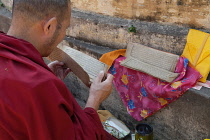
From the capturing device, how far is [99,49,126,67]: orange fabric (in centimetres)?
296

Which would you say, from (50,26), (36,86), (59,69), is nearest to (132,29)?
(59,69)

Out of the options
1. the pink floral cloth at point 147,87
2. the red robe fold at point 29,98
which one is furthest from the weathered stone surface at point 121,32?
the red robe fold at point 29,98

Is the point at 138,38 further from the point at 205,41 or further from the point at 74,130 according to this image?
the point at 74,130

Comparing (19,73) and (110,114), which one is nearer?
(19,73)

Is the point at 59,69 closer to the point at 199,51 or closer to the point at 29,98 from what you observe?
the point at 29,98

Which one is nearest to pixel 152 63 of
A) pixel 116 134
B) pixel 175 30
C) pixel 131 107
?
pixel 175 30

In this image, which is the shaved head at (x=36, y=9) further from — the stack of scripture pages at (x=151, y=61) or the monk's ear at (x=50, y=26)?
the stack of scripture pages at (x=151, y=61)

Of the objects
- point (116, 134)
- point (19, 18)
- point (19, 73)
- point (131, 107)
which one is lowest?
point (116, 134)

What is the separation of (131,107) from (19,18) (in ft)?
6.11

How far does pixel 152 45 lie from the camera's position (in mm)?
2854

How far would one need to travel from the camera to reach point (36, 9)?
1.49m

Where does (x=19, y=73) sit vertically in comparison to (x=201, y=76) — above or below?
above

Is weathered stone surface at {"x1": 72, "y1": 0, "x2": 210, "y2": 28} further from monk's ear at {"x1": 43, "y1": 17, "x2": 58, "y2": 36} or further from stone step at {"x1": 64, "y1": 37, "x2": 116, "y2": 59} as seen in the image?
monk's ear at {"x1": 43, "y1": 17, "x2": 58, "y2": 36}

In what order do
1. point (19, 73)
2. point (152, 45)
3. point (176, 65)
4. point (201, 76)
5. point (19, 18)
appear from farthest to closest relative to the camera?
1. point (152, 45)
2. point (176, 65)
3. point (201, 76)
4. point (19, 18)
5. point (19, 73)
